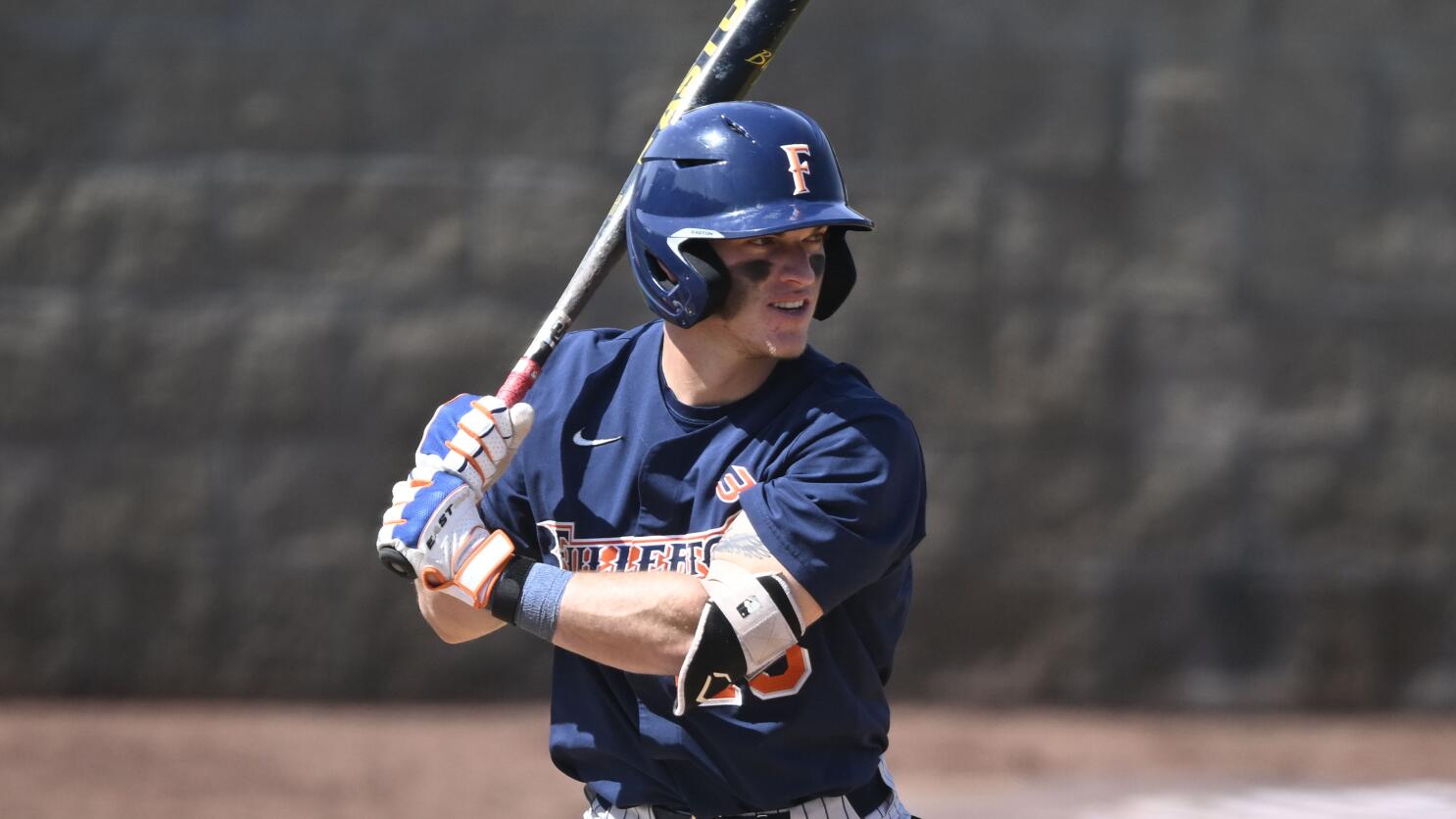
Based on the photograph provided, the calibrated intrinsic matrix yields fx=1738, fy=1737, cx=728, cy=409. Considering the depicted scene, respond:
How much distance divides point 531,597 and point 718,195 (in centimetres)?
59

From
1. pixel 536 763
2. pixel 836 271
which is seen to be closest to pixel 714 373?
pixel 836 271

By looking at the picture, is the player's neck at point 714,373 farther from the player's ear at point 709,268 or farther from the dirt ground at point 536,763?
the dirt ground at point 536,763

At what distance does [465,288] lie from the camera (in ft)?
17.6

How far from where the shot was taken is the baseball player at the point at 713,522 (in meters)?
2.23

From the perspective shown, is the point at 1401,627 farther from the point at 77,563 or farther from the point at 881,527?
the point at 77,563

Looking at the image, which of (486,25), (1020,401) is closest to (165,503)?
(486,25)

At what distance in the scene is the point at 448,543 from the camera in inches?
91.3

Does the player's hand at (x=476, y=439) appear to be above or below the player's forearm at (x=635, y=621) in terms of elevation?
above

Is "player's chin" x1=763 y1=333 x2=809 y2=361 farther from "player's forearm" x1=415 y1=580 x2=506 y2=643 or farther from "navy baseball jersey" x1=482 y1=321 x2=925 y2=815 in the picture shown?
"player's forearm" x1=415 y1=580 x2=506 y2=643

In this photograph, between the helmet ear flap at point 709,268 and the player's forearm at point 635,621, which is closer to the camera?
the player's forearm at point 635,621

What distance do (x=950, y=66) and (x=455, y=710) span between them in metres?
2.51

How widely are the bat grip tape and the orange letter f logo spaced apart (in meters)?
0.61

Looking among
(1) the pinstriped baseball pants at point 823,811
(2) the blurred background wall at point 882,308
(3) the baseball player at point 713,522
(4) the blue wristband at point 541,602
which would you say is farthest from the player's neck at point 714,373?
(2) the blurred background wall at point 882,308

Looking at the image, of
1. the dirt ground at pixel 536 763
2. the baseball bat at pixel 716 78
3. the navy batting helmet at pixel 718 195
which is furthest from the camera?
the dirt ground at pixel 536 763
